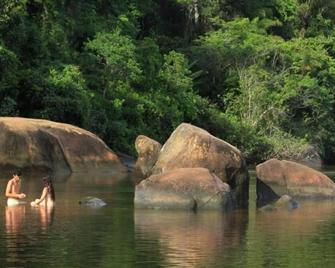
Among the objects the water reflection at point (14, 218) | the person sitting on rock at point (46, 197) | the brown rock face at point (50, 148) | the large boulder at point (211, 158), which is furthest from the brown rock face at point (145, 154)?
the water reflection at point (14, 218)

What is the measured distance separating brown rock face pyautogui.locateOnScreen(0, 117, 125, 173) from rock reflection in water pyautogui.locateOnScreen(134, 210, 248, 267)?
12983 millimetres

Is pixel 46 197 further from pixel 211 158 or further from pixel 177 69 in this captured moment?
pixel 177 69

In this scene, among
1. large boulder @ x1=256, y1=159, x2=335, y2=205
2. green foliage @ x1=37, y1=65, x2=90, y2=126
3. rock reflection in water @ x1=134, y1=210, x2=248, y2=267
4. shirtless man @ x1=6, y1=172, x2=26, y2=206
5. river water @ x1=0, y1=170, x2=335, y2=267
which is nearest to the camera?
river water @ x1=0, y1=170, x2=335, y2=267

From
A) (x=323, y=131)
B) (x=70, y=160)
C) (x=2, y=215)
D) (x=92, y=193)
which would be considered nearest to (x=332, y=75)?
(x=323, y=131)

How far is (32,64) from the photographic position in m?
44.3

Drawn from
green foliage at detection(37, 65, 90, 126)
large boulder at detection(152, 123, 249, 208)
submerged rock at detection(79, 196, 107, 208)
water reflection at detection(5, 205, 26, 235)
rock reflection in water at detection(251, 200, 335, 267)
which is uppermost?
green foliage at detection(37, 65, 90, 126)

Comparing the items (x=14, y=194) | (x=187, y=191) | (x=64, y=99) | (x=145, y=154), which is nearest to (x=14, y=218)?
(x=14, y=194)

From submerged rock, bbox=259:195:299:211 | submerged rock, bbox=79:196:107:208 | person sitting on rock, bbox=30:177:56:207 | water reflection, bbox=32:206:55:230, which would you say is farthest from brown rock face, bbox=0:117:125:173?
submerged rock, bbox=259:195:299:211

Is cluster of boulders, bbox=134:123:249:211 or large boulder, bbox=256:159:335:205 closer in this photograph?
cluster of boulders, bbox=134:123:249:211

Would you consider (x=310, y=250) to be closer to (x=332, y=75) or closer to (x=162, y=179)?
(x=162, y=179)

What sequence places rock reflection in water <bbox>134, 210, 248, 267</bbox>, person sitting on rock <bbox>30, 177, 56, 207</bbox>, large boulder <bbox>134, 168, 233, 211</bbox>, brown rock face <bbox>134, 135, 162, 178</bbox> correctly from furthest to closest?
brown rock face <bbox>134, 135, 162, 178</bbox>, person sitting on rock <bbox>30, 177, 56, 207</bbox>, large boulder <bbox>134, 168, 233, 211</bbox>, rock reflection in water <bbox>134, 210, 248, 267</bbox>

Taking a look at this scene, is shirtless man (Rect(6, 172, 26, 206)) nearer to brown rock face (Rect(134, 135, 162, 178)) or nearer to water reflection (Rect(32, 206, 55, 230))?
water reflection (Rect(32, 206, 55, 230))

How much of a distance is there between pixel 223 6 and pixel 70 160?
93.3 feet

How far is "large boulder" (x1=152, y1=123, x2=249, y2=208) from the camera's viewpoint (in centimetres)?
2478
